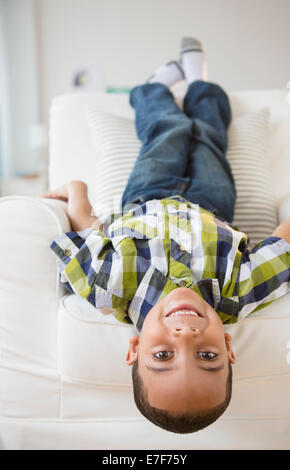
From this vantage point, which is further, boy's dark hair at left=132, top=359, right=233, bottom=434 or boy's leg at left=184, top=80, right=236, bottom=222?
boy's leg at left=184, top=80, right=236, bottom=222

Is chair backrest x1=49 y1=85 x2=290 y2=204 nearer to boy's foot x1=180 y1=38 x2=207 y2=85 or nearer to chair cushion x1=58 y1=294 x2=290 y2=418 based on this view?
boy's foot x1=180 y1=38 x2=207 y2=85

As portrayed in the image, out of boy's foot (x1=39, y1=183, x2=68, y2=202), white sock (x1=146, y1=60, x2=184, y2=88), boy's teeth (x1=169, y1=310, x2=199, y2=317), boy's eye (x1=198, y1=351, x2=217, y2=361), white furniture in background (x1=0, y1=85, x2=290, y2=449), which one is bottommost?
white furniture in background (x1=0, y1=85, x2=290, y2=449)

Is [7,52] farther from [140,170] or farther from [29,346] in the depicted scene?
[29,346]

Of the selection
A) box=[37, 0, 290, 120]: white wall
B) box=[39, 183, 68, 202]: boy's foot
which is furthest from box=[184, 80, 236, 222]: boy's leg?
box=[37, 0, 290, 120]: white wall

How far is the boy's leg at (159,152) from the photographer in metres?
1.22

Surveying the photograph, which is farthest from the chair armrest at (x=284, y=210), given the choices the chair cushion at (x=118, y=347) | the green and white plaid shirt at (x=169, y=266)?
the chair cushion at (x=118, y=347)

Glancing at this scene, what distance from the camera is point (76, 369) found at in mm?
863

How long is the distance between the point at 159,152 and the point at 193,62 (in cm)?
54

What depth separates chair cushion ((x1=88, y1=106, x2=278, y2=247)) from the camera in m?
1.33

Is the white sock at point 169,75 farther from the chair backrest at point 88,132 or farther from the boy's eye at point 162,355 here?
the boy's eye at point 162,355

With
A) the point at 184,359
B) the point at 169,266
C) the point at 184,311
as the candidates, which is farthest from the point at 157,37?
the point at 184,359

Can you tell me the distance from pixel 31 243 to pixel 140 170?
1.42ft

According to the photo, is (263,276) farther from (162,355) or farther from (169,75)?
(169,75)

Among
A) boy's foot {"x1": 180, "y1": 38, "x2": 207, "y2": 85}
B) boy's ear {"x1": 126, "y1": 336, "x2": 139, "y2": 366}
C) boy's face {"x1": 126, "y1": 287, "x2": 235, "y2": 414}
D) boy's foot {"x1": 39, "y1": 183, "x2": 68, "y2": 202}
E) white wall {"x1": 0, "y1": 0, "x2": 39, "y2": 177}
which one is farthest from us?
white wall {"x1": 0, "y1": 0, "x2": 39, "y2": 177}
